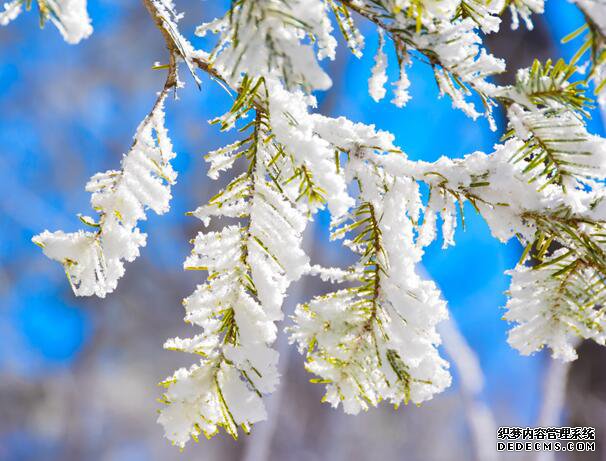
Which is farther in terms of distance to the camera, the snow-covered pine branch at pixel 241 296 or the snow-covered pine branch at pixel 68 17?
the snow-covered pine branch at pixel 241 296

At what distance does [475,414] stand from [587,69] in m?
3.06

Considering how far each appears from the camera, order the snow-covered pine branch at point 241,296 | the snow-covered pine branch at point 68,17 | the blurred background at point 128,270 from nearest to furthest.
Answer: the snow-covered pine branch at point 68,17
the snow-covered pine branch at point 241,296
the blurred background at point 128,270

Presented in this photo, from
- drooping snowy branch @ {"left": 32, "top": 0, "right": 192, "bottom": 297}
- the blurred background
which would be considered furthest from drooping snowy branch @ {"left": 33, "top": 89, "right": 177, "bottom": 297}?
the blurred background

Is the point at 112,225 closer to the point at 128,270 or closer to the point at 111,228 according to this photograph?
the point at 111,228

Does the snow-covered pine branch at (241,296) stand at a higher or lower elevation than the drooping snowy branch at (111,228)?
lower

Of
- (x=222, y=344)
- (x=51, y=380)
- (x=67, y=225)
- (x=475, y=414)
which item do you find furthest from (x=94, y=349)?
(x=222, y=344)

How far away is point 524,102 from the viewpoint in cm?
39

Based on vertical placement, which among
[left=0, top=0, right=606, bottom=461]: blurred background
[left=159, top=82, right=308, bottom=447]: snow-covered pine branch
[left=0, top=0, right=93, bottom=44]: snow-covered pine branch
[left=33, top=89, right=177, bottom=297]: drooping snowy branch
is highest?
[left=0, top=0, right=93, bottom=44]: snow-covered pine branch

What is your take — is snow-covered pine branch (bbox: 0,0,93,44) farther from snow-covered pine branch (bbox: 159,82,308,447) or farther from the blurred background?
the blurred background

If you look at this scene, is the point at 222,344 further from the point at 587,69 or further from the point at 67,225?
the point at 67,225

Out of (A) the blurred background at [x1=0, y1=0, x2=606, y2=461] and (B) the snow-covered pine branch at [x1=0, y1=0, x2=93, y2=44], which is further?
(A) the blurred background at [x1=0, y1=0, x2=606, y2=461]

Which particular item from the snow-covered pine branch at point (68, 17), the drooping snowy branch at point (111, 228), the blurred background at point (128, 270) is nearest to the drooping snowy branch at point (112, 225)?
the drooping snowy branch at point (111, 228)

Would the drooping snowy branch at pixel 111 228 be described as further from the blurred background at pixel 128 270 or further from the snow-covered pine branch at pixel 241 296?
the blurred background at pixel 128 270

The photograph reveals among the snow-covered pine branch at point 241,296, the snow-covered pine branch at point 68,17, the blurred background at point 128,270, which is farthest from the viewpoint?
the blurred background at point 128,270
